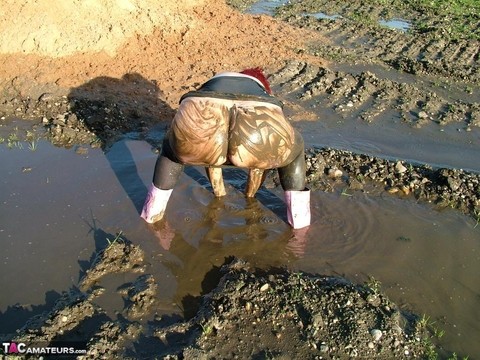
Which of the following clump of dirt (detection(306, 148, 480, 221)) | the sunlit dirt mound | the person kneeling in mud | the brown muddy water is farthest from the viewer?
the sunlit dirt mound

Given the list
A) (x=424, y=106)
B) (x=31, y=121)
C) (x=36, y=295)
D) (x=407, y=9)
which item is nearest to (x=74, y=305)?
(x=36, y=295)

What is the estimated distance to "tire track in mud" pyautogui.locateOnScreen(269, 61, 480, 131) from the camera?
648cm

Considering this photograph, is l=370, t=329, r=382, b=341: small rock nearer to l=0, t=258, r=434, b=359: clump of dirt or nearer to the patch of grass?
l=0, t=258, r=434, b=359: clump of dirt

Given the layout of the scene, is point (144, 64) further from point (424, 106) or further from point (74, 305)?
point (74, 305)

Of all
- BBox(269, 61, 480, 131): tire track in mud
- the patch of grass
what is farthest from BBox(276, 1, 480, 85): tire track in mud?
BBox(269, 61, 480, 131): tire track in mud

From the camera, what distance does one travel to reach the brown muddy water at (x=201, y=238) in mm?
3367

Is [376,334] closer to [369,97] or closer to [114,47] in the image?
[369,97]

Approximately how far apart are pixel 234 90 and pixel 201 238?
1.39 meters

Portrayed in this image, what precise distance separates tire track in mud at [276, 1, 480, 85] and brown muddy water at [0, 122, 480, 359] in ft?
14.5

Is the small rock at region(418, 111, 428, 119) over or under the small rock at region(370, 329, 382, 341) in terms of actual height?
under

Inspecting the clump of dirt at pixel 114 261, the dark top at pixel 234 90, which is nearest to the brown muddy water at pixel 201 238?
the clump of dirt at pixel 114 261

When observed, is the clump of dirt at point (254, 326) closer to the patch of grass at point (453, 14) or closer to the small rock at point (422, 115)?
the small rock at point (422, 115)

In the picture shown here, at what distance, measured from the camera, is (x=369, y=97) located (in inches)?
275

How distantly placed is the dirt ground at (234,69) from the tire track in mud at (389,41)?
2.3 inches
